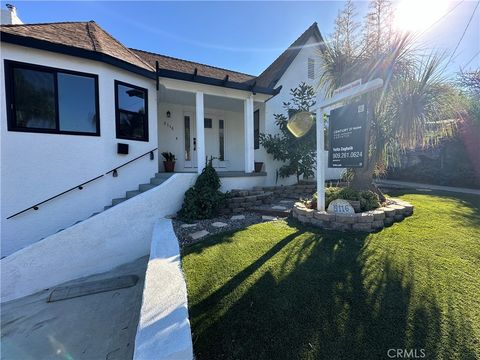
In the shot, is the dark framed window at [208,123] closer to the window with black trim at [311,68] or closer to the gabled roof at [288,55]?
the gabled roof at [288,55]

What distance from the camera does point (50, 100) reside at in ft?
18.0

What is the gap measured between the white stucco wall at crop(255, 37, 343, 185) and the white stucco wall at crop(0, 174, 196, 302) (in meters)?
4.32

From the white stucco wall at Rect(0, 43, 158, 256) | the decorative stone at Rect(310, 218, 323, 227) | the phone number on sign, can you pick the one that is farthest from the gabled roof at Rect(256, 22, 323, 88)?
the decorative stone at Rect(310, 218, 323, 227)

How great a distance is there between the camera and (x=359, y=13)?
19.7 feet

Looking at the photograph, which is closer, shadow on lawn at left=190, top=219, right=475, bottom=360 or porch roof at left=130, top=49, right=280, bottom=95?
shadow on lawn at left=190, top=219, right=475, bottom=360

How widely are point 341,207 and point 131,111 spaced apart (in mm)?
6040

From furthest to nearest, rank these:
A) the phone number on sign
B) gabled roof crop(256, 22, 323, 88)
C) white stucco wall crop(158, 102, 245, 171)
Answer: gabled roof crop(256, 22, 323, 88), white stucco wall crop(158, 102, 245, 171), the phone number on sign

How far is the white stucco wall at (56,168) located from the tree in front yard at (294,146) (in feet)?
16.1

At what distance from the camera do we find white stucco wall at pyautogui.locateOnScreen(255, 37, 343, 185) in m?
9.32

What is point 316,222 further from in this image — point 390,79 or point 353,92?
point 390,79

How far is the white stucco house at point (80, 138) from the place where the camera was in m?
5.07

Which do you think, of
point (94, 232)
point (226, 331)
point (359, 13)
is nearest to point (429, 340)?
point (226, 331)

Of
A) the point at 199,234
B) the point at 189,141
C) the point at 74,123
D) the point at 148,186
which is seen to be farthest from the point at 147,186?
the point at 189,141

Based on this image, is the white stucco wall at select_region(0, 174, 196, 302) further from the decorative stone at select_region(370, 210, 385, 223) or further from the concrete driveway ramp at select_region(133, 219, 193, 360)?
the decorative stone at select_region(370, 210, 385, 223)
